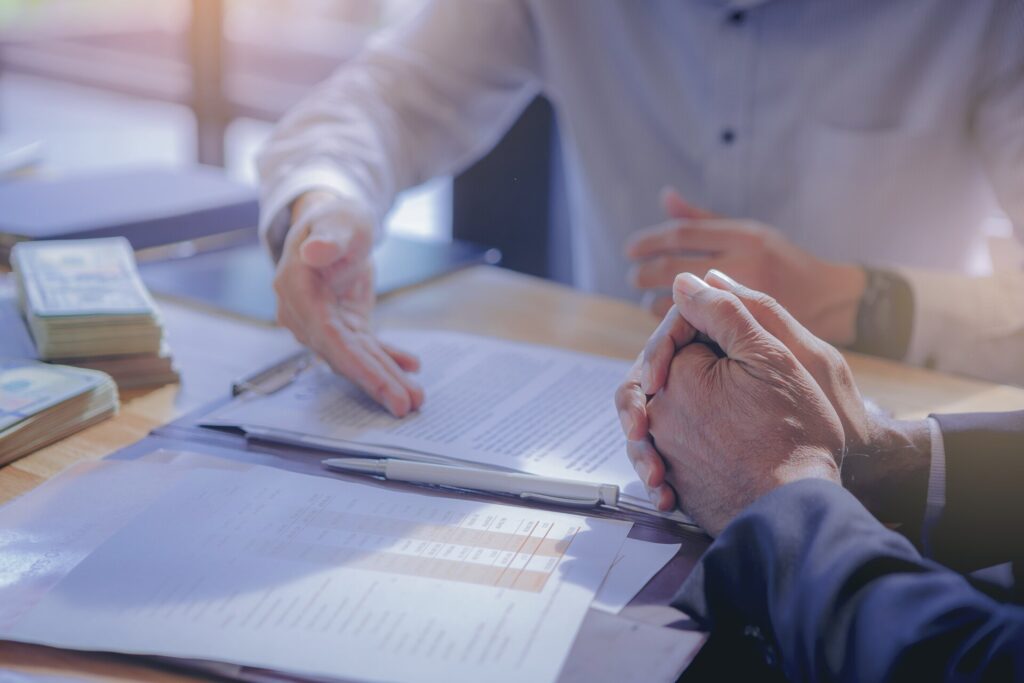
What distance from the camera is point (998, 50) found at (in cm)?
125

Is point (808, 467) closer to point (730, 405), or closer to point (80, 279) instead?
point (730, 405)

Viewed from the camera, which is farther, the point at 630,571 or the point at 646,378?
the point at 646,378

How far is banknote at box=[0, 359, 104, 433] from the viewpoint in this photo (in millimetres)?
830

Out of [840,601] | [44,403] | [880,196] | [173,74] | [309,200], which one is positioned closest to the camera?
[840,601]

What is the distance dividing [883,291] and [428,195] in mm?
2597

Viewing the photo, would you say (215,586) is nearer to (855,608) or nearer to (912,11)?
(855,608)

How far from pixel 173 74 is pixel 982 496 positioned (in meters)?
3.42

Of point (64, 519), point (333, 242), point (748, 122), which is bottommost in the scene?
point (64, 519)

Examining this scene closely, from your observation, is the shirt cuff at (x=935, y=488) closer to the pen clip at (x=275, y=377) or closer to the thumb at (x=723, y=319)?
the thumb at (x=723, y=319)

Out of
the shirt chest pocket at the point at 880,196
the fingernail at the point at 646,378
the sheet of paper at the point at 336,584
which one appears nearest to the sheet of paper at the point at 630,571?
the sheet of paper at the point at 336,584

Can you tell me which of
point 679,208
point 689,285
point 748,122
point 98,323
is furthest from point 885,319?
point 98,323

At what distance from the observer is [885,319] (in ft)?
3.85

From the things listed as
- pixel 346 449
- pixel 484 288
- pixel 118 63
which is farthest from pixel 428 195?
pixel 346 449

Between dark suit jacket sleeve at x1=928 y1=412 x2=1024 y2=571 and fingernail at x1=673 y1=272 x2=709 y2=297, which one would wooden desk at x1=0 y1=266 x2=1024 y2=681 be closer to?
dark suit jacket sleeve at x1=928 y1=412 x2=1024 y2=571
